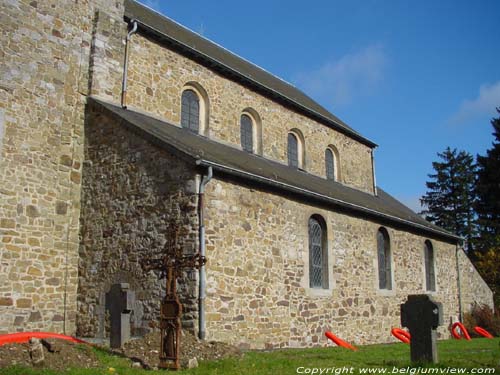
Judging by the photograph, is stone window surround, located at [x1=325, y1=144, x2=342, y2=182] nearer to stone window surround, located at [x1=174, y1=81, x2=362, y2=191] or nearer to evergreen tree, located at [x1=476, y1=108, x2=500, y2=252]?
stone window surround, located at [x1=174, y1=81, x2=362, y2=191]

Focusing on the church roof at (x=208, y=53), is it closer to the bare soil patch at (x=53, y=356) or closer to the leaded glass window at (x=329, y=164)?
the leaded glass window at (x=329, y=164)

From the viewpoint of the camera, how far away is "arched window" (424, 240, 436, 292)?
70.8 ft

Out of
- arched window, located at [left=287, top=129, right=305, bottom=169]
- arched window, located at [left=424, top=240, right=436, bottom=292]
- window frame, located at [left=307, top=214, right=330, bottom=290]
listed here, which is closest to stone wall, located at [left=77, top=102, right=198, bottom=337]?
window frame, located at [left=307, top=214, right=330, bottom=290]

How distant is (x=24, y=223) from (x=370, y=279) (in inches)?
409

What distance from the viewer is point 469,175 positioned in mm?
45844

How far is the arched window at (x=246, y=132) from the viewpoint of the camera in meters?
18.8

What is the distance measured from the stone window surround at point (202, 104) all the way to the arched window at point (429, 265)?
1013 centimetres

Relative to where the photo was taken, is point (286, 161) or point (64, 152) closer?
point (64, 152)

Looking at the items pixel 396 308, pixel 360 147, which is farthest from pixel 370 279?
pixel 360 147

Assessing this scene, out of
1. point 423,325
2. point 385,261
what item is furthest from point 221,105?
point 423,325

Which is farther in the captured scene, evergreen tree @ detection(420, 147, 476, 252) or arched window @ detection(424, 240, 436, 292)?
evergreen tree @ detection(420, 147, 476, 252)

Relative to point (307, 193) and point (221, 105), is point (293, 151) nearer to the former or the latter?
point (221, 105)

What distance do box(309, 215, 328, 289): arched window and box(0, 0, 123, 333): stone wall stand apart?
6282 millimetres

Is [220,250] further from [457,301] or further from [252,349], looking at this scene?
[457,301]
